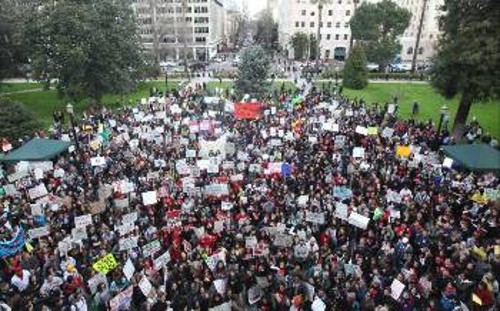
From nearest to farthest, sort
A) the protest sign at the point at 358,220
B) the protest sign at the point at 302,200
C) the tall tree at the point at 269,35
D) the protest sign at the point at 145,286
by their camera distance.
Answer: the protest sign at the point at 145,286 < the protest sign at the point at 358,220 < the protest sign at the point at 302,200 < the tall tree at the point at 269,35

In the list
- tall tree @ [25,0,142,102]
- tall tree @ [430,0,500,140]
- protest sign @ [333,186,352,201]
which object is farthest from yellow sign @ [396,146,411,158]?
tall tree @ [25,0,142,102]

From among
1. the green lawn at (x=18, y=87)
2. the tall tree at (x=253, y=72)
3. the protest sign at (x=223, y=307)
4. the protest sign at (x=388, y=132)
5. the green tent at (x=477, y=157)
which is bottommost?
the green lawn at (x=18, y=87)

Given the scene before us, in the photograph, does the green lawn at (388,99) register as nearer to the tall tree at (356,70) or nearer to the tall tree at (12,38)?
the tall tree at (356,70)

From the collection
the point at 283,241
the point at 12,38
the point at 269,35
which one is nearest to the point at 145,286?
the point at 283,241

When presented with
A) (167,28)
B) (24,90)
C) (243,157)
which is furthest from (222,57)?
(243,157)

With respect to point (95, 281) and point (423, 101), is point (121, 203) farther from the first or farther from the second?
point (423, 101)

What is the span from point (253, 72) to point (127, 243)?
2692 centimetres

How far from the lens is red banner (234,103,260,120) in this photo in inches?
1118

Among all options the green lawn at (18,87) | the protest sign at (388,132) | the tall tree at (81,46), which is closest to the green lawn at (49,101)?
the green lawn at (18,87)

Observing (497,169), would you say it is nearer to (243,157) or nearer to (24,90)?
(243,157)

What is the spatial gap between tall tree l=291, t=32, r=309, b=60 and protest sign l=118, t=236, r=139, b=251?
76414mm

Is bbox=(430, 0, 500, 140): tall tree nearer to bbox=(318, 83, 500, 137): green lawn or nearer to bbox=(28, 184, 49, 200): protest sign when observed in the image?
bbox=(318, 83, 500, 137): green lawn

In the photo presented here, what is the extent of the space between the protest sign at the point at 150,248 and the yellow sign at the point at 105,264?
103cm

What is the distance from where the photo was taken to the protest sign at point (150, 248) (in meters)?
14.0
